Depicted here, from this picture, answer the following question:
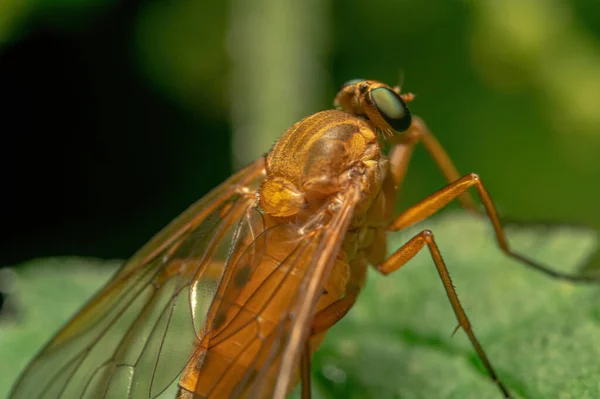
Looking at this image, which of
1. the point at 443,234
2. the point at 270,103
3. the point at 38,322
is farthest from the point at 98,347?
the point at 270,103

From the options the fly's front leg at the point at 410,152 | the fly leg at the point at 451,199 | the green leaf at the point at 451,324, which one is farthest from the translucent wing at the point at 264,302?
the fly's front leg at the point at 410,152

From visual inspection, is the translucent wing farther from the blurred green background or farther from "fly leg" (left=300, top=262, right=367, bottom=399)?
the blurred green background

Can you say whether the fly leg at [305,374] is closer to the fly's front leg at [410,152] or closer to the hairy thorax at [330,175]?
the hairy thorax at [330,175]

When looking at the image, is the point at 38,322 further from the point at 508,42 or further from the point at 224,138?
the point at 508,42

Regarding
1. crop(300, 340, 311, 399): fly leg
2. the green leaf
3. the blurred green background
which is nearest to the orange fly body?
crop(300, 340, 311, 399): fly leg

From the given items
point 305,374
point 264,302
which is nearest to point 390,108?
point 264,302

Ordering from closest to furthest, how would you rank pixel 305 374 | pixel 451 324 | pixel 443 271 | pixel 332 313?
pixel 305 374, pixel 332 313, pixel 443 271, pixel 451 324

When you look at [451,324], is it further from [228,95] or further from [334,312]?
[228,95]
